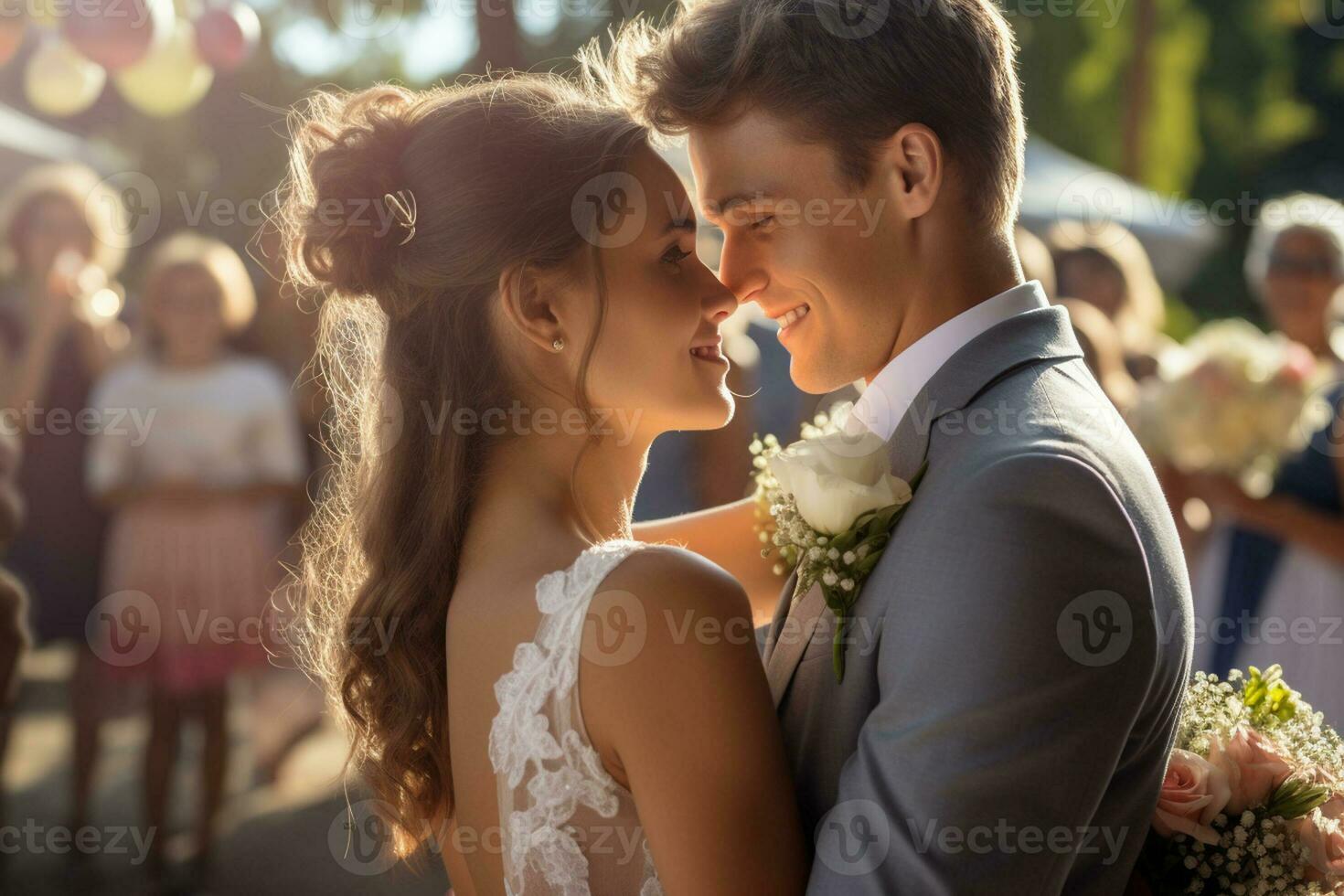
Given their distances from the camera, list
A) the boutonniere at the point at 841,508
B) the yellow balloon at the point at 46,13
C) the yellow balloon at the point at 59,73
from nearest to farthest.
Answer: the boutonniere at the point at 841,508 → the yellow balloon at the point at 46,13 → the yellow balloon at the point at 59,73

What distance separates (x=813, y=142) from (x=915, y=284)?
0.28 metres

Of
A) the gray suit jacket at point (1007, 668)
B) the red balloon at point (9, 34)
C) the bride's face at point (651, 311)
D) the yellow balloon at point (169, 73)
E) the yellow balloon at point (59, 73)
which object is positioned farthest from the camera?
the yellow balloon at point (169, 73)

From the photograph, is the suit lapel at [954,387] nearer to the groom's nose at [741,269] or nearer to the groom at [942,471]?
the groom at [942,471]

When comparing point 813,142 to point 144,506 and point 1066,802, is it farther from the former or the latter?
point 144,506

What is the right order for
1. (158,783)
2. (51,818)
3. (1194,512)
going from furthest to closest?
(51,818)
(158,783)
(1194,512)

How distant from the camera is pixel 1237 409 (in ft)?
→ 14.0

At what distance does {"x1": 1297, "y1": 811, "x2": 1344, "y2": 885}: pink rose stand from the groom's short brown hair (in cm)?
104

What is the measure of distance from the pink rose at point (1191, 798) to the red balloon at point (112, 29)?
420 cm

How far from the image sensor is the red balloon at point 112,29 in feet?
14.9

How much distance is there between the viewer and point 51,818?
553 cm

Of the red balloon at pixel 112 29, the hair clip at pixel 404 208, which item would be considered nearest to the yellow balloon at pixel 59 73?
the red balloon at pixel 112 29

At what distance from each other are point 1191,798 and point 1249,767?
0.15 metres

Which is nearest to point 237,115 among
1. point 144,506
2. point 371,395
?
point 144,506

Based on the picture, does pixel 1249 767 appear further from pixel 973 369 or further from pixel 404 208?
pixel 404 208
